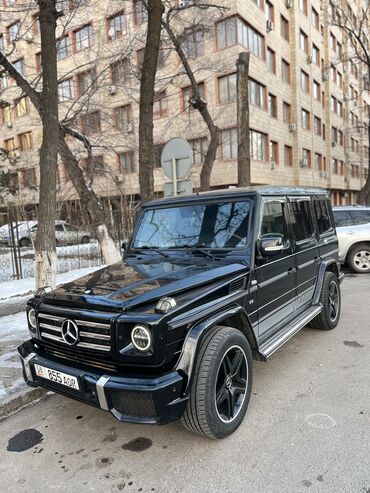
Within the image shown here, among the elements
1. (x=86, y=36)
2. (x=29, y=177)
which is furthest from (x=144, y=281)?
(x=29, y=177)

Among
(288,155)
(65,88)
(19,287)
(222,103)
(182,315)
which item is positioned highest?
(65,88)

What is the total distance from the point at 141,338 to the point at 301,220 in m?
3.00

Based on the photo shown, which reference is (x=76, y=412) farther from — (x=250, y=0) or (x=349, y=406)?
(x=250, y=0)

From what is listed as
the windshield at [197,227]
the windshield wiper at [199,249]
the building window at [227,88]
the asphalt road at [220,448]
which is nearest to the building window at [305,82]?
the building window at [227,88]

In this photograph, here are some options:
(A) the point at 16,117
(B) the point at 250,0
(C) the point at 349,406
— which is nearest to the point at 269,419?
(C) the point at 349,406

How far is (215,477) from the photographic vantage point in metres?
2.54

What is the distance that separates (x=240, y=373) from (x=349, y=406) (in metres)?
1.05

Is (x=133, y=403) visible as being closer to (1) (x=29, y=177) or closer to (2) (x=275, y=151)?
(2) (x=275, y=151)

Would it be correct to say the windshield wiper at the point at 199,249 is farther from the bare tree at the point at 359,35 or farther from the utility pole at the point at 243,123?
the bare tree at the point at 359,35

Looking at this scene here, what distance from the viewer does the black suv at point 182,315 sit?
2.57 meters

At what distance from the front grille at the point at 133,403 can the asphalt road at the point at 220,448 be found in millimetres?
478

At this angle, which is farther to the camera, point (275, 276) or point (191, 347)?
point (275, 276)

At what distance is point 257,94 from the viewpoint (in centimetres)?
2381

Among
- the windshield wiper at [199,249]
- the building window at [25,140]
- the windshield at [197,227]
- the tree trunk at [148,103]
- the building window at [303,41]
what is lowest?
the windshield wiper at [199,249]
